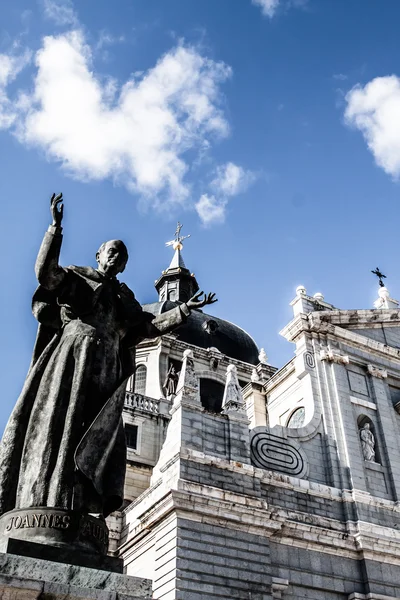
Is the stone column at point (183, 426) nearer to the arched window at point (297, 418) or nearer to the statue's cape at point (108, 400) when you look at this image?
the arched window at point (297, 418)

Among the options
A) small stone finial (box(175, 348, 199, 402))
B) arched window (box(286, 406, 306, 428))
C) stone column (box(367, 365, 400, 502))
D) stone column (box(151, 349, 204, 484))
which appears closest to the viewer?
stone column (box(151, 349, 204, 484))

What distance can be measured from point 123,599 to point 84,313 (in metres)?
2.24

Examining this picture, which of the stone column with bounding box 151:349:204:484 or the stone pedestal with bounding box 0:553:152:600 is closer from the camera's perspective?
the stone pedestal with bounding box 0:553:152:600

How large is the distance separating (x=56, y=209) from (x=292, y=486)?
14727mm

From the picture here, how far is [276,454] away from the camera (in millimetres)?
19031

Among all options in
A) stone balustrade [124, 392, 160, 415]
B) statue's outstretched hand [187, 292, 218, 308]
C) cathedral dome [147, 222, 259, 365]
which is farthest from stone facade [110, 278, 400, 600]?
cathedral dome [147, 222, 259, 365]

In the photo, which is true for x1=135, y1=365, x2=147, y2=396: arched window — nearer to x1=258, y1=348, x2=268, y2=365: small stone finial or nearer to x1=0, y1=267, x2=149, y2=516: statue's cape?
x1=258, y1=348, x2=268, y2=365: small stone finial

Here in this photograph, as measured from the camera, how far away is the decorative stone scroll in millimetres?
18688

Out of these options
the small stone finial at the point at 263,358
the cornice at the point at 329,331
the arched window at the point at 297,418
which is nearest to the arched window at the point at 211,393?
the small stone finial at the point at 263,358

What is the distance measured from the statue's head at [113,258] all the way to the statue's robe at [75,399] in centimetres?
12

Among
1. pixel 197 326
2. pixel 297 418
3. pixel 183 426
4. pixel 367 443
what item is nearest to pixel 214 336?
pixel 197 326

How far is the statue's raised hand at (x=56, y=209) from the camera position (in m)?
5.13

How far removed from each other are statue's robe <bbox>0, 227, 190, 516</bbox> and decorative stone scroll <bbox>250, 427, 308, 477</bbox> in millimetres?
13610

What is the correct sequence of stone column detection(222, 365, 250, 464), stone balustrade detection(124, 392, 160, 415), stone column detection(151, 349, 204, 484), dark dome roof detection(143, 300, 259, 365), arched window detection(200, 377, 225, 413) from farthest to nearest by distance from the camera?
1. dark dome roof detection(143, 300, 259, 365)
2. arched window detection(200, 377, 225, 413)
3. stone balustrade detection(124, 392, 160, 415)
4. stone column detection(222, 365, 250, 464)
5. stone column detection(151, 349, 204, 484)
